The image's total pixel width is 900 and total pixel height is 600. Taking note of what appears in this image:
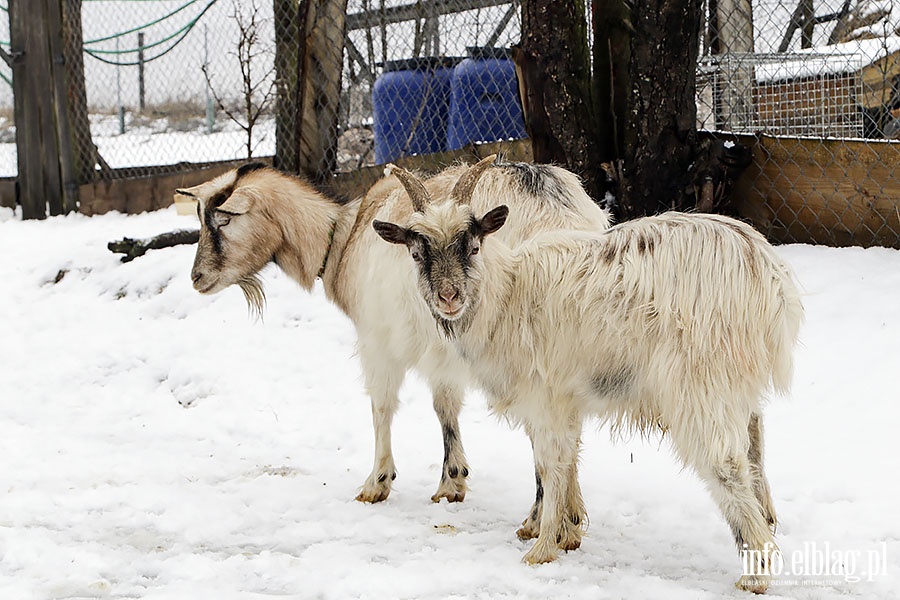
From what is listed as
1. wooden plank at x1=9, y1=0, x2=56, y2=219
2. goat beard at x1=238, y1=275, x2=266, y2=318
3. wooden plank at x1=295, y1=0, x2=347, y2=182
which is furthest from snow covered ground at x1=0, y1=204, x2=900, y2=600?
wooden plank at x1=9, y1=0, x2=56, y2=219

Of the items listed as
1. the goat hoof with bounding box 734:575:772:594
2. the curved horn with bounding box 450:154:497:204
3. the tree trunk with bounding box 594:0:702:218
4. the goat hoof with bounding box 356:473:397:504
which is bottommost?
the goat hoof with bounding box 356:473:397:504

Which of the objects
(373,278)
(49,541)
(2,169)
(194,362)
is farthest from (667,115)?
(2,169)

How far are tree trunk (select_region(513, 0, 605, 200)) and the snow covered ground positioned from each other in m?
1.19

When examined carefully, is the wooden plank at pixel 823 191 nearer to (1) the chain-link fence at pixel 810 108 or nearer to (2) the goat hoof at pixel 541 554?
(1) the chain-link fence at pixel 810 108

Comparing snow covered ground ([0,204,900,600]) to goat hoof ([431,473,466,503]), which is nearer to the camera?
snow covered ground ([0,204,900,600])

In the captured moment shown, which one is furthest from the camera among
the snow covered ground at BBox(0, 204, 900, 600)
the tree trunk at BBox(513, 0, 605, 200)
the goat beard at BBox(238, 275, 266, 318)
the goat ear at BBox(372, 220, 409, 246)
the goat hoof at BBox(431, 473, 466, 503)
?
the tree trunk at BBox(513, 0, 605, 200)

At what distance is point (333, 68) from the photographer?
277 inches

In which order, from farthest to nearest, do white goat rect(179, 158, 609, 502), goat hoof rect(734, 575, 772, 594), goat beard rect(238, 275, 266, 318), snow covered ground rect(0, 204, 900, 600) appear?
goat beard rect(238, 275, 266, 318), white goat rect(179, 158, 609, 502), snow covered ground rect(0, 204, 900, 600), goat hoof rect(734, 575, 772, 594)

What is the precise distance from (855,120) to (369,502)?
12.3 ft

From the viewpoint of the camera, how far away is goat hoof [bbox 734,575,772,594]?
9.61ft

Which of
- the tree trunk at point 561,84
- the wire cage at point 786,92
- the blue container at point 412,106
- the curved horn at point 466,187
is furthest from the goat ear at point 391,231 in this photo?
the blue container at point 412,106

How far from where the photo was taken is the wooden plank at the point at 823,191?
15.8ft

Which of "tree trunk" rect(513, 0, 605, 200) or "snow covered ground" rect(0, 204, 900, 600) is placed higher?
"tree trunk" rect(513, 0, 605, 200)

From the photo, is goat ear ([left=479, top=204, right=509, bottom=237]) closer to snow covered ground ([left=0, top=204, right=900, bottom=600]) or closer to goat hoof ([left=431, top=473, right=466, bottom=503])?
snow covered ground ([left=0, top=204, right=900, bottom=600])
